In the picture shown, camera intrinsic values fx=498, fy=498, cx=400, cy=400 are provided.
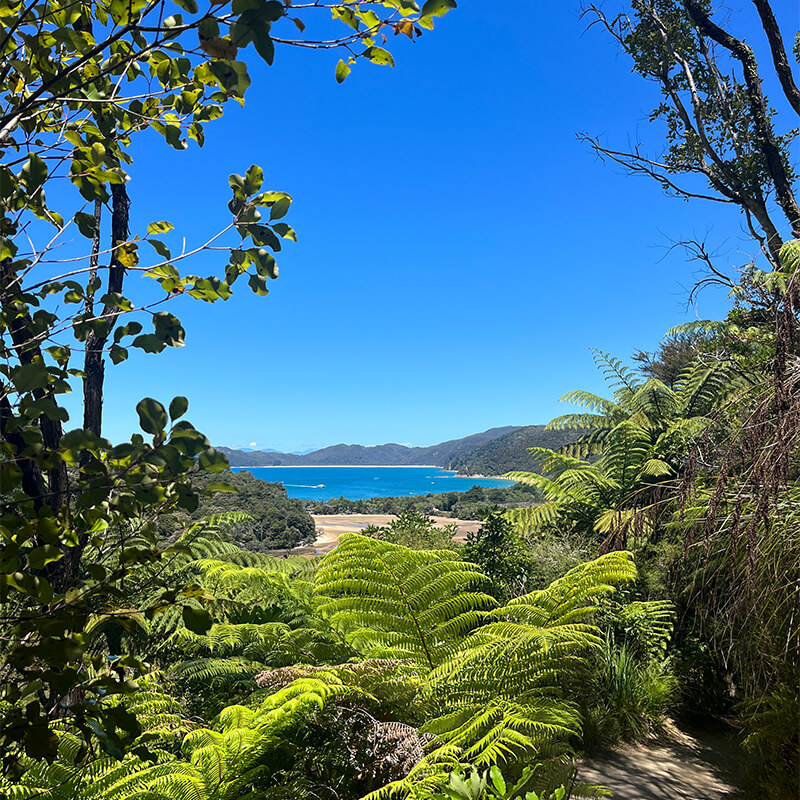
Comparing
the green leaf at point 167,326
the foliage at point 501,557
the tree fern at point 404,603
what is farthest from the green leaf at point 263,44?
the foliage at point 501,557

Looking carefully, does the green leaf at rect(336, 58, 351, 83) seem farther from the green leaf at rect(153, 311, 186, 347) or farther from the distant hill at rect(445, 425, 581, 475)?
the distant hill at rect(445, 425, 581, 475)

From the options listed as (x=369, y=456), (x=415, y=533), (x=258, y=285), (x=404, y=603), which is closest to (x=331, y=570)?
(x=404, y=603)

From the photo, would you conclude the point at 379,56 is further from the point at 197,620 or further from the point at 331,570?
the point at 331,570

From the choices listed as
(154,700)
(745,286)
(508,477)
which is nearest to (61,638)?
(154,700)

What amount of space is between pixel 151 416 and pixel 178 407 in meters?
0.06

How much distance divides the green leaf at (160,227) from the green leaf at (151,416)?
524 mm

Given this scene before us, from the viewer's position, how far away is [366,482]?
7762 cm

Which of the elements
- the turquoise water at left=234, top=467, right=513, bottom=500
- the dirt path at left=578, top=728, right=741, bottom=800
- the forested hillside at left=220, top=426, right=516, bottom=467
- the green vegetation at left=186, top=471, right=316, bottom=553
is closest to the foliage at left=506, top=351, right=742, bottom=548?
the dirt path at left=578, top=728, right=741, bottom=800

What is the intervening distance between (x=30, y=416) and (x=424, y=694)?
2.09 metres

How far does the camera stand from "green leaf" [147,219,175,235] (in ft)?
3.57

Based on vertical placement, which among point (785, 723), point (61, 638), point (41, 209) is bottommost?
point (785, 723)

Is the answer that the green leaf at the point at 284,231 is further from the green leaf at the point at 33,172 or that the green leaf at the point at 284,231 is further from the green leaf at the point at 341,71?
the green leaf at the point at 33,172

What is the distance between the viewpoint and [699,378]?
6.09 m

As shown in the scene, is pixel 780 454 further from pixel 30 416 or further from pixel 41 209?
pixel 41 209
